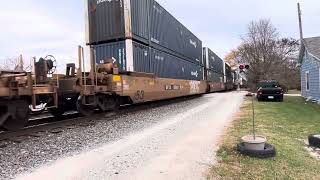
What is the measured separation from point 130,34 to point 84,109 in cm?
384

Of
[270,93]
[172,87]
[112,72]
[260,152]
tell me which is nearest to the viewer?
[260,152]

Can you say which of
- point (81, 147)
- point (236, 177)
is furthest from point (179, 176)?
point (81, 147)

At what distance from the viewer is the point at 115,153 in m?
6.85

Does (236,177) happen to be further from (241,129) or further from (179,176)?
(241,129)

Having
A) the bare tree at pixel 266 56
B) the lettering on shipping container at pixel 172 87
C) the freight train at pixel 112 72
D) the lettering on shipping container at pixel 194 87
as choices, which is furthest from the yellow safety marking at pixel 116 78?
the bare tree at pixel 266 56

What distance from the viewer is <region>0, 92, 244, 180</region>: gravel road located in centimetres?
560

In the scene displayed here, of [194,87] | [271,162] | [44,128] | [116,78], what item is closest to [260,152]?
[271,162]

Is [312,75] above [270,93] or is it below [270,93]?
above

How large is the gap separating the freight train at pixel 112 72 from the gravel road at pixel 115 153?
124cm

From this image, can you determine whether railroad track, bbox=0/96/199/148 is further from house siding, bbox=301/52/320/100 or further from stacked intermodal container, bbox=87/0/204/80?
house siding, bbox=301/52/320/100

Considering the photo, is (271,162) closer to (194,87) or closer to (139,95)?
(139,95)

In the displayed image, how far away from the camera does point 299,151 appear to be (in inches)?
305

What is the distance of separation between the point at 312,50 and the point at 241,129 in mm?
16331

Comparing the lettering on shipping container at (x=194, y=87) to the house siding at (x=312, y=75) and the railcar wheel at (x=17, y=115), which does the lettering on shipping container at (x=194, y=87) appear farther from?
the railcar wheel at (x=17, y=115)
